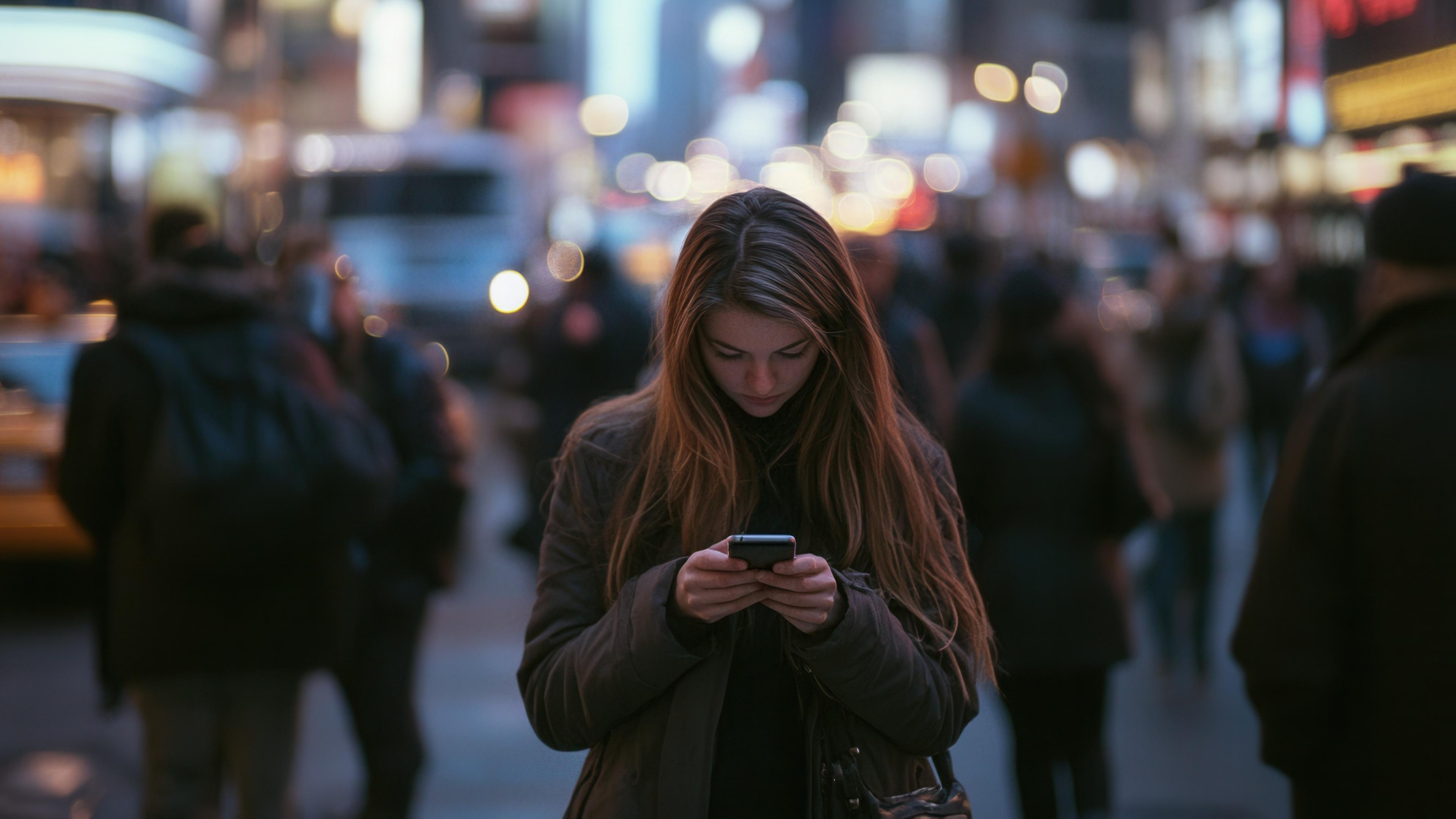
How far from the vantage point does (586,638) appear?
7.63ft

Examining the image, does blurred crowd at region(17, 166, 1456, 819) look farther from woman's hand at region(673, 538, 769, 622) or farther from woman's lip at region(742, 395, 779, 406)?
woman's hand at region(673, 538, 769, 622)

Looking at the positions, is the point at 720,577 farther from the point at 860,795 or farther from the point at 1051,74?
the point at 1051,74

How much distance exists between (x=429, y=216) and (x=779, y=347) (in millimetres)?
22915

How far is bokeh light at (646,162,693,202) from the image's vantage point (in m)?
108

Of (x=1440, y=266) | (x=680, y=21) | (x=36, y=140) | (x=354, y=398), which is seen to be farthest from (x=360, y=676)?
(x=680, y=21)

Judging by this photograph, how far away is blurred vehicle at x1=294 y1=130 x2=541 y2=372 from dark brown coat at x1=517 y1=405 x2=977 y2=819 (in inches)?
821

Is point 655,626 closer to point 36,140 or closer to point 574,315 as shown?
point 574,315

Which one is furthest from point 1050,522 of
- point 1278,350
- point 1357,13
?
point 1357,13

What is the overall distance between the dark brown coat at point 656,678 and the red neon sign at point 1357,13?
10913 mm

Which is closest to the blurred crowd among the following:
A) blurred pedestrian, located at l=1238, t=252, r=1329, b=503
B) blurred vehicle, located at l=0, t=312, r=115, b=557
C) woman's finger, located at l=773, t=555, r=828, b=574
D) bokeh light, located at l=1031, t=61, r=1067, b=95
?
woman's finger, located at l=773, t=555, r=828, b=574

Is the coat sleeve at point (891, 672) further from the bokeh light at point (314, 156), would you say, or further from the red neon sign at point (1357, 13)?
the bokeh light at point (314, 156)

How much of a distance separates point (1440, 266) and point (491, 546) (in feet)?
30.5

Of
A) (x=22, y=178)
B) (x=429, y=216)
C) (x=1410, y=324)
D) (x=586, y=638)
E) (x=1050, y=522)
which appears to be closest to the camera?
(x=586, y=638)

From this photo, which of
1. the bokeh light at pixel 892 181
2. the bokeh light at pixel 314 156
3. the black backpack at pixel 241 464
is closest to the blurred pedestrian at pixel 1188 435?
the black backpack at pixel 241 464
